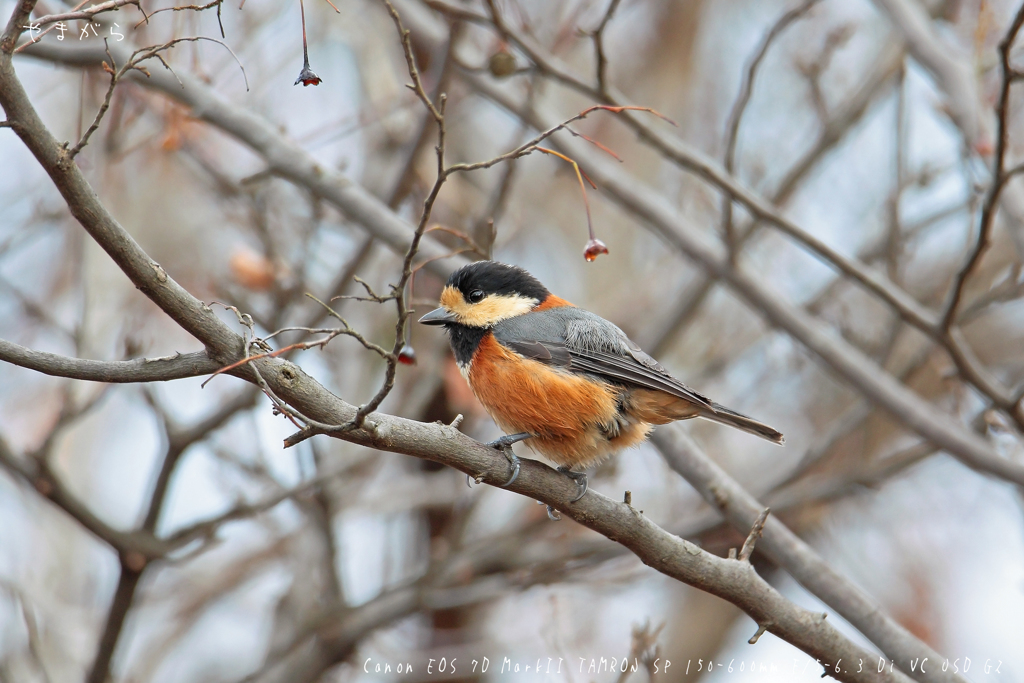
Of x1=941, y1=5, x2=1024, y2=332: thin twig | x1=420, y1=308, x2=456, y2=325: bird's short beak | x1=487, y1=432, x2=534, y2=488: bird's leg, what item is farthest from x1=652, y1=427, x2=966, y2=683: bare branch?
x1=941, y1=5, x2=1024, y2=332: thin twig

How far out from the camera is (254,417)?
17.9ft

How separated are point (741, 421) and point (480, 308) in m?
1.35

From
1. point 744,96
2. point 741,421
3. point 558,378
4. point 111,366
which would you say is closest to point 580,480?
point 558,378

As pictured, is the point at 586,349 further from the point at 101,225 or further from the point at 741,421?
the point at 101,225

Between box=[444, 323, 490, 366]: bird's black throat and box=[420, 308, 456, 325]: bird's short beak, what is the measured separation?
0.05 m

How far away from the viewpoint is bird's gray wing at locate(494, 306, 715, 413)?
3.76m

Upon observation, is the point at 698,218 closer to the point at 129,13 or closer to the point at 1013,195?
the point at 1013,195

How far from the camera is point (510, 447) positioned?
3385 mm

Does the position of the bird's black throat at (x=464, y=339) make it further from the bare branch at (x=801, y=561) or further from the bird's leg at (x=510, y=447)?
the bare branch at (x=801, y=561)

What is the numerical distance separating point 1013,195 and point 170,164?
647 cm

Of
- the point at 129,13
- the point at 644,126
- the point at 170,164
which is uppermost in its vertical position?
the point at 170,164

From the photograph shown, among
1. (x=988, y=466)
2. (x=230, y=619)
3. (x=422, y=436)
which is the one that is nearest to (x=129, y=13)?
(x=422, y=436)

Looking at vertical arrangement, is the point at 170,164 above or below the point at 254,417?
above

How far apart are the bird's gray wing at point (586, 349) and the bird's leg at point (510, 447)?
37 cm
